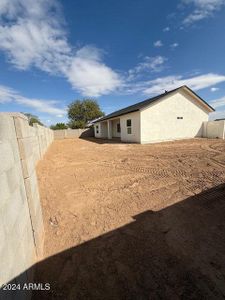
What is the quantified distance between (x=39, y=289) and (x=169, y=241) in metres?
1.90

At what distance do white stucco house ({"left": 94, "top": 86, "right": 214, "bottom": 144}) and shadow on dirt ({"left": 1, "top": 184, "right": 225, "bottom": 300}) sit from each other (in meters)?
10.3

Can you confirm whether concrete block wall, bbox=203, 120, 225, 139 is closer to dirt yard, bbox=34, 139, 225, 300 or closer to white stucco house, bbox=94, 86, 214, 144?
white stucco house, bbox=94, 86, 214, 144

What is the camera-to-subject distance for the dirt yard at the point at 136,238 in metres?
1.93

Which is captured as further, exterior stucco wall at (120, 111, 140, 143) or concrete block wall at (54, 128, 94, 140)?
concrete block wall at (54, 128, 94, 140)

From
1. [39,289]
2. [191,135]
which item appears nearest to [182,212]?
[39,289]

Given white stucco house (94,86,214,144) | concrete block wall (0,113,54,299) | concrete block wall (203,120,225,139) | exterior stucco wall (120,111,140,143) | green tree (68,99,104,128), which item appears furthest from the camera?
green tree (68,99,104,128)

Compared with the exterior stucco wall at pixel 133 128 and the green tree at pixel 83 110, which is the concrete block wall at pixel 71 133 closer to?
the green tree at pixel 83 110

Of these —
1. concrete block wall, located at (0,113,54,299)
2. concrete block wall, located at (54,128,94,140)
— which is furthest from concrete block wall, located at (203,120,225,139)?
concrete block wall, located at (54,128,94,140)

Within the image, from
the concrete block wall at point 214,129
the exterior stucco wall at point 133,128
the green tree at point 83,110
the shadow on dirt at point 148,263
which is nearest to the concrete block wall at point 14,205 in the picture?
the shadow on dirt at point 148,263

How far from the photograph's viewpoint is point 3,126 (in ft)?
5.43

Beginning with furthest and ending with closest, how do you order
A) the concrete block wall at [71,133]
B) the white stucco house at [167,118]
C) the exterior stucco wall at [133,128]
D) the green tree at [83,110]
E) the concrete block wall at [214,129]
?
1. the green tree at [83,110]
2. the concrete block wall at [71,133]
3. the concrete block wall at [214,129]
4. the exterior stucco wall at [133,128]
5. the white stucco house at [167,118]

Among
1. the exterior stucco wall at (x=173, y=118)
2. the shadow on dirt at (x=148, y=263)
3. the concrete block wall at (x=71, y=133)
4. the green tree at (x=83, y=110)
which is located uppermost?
the green tree at (x=83, y=110)

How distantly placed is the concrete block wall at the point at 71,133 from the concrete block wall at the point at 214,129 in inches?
747

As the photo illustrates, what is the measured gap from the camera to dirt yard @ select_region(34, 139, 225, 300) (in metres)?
1.93
